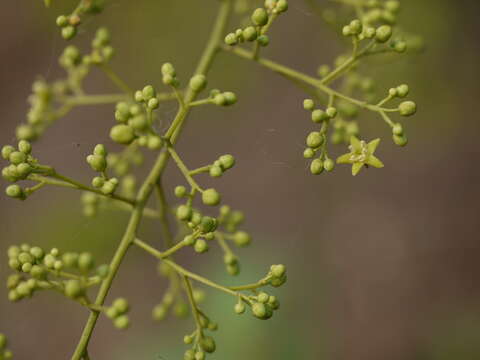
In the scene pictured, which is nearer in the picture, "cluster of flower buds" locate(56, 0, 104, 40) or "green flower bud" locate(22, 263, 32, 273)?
"green flower bud" locate(22, 263, 32, 273)

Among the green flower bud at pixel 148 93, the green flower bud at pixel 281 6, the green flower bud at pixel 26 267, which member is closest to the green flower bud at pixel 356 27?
the green flower bud at pixel 281 6

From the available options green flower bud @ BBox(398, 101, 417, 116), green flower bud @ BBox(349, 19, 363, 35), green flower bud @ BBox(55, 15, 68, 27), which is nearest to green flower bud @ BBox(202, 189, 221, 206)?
green flower bud @ BBox(398, 101, 417, 116)

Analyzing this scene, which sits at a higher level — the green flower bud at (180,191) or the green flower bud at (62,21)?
the green flower bud at (62,21)

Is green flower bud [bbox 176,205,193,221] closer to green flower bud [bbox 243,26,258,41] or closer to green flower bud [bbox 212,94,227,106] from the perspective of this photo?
green flower bud [bbox 212,94,227,106]

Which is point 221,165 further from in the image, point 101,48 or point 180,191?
point 101,48

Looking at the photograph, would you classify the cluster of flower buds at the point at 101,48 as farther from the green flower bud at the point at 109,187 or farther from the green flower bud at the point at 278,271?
the green flower bud at the point at 278,271

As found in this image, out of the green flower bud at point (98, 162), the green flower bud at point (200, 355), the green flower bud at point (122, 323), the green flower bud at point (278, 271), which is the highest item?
the green flower bud at point (98, 162)

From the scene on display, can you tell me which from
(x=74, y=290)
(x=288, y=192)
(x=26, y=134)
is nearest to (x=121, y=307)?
(x=74, y=290)

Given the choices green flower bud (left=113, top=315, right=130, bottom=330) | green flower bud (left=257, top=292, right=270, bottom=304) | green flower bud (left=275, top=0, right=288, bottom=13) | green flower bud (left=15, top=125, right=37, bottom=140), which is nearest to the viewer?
green flower bud (left=113, top=315, right=130, bottom=330)
